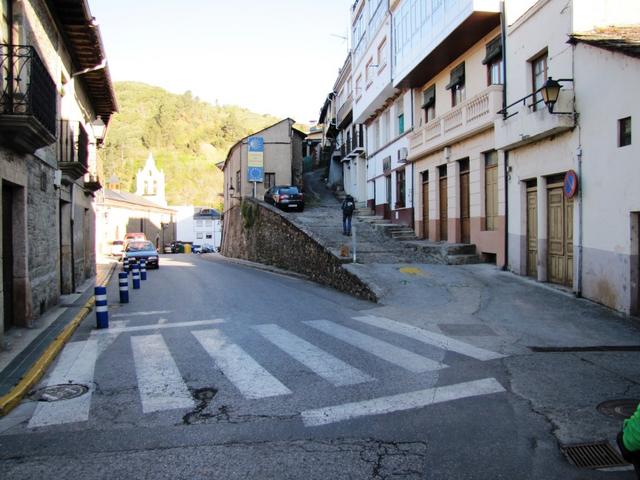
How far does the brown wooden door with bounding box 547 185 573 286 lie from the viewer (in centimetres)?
1145

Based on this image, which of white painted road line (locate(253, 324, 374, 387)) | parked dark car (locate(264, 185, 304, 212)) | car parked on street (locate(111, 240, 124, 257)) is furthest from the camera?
car parked on street (locate(111, 240, 124, 257))

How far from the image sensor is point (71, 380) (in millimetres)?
6098

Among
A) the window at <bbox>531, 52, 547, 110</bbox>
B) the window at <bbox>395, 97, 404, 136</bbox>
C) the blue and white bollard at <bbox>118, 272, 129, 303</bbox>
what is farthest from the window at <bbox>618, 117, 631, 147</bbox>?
the window at <bbox>395, 97, 404, 136</bbox>

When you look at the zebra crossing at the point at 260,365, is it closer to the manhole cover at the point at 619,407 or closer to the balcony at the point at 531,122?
the manhole cover at the point at 619,407

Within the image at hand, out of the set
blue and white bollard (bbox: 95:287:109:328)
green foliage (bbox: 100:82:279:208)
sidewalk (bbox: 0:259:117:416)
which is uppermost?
green foliage (bbox: 100:82:279:208)

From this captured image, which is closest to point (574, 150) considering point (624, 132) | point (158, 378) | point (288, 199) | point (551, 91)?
point (551, 91)

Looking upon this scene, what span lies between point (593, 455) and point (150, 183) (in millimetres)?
83855

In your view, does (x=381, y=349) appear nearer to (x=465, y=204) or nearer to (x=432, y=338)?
(x=432, y=338)

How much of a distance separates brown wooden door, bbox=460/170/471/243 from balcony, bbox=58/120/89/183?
1166cm

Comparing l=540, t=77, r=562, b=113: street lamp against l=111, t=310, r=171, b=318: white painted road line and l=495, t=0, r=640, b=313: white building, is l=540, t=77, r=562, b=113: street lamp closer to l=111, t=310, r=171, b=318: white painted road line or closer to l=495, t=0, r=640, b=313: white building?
l=495, t=0, r=640, b=313: white building

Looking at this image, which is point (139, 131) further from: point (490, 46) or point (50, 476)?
point (50, 476)

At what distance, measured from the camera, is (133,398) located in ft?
17.5

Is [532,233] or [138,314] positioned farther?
[532,233]

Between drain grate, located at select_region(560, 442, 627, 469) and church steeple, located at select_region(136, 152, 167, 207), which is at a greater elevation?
church steeple, located at select_region(136, 152, 167, 207)
